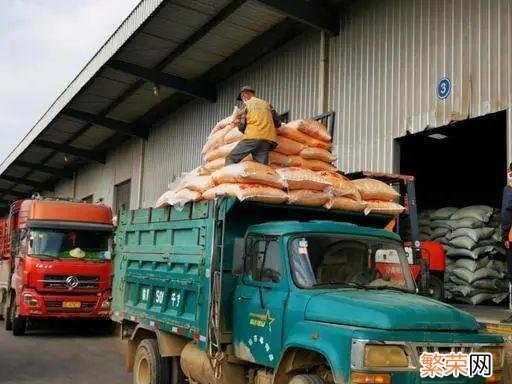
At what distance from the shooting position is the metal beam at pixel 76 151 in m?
29.6

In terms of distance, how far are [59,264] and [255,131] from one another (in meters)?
7.76

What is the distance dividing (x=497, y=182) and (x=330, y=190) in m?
11.0

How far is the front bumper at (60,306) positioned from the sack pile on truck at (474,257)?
6694mm

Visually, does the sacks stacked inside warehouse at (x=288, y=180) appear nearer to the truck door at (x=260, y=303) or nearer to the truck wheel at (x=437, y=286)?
the truck door at (x=260, y=303)

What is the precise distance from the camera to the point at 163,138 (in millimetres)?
23688

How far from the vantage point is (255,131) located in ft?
24.8

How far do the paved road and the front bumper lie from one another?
0.49 m

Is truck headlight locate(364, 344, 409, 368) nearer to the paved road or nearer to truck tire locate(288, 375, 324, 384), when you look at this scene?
truck tire locate(288, 375, 324, 384)

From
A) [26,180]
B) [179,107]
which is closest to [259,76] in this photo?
[179,107]

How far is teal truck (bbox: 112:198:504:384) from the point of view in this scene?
4.79 meters

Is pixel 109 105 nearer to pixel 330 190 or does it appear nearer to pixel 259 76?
pixel 259 76

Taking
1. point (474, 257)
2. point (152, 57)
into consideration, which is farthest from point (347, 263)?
point (152, 57)

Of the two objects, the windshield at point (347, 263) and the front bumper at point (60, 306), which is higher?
the windshield at point (347, 263)

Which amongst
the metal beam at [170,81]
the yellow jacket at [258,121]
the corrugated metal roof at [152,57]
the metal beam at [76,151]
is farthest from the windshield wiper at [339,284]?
the metal beam at [76,151]
